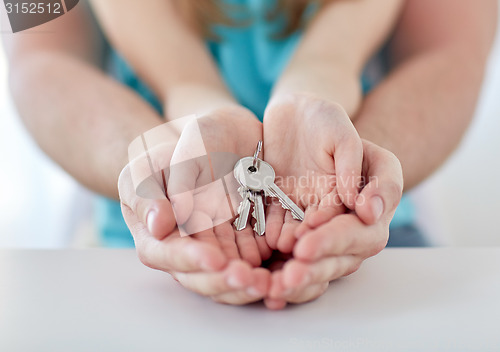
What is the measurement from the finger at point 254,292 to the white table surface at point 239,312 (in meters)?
0.02

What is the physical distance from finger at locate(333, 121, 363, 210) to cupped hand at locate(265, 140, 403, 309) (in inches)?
0.5

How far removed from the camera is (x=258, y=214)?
574mm

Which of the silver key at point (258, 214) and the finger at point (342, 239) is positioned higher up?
the finger at point (342, 239)

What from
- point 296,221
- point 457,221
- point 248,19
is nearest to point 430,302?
point 296,221

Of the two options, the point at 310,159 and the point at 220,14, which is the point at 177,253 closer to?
the point at 310,159

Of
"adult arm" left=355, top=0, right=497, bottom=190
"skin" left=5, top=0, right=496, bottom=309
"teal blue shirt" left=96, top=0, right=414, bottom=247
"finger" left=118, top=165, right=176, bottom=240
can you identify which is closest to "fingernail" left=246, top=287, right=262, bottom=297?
"finger" left=118, top=165, right=176, bottom=240

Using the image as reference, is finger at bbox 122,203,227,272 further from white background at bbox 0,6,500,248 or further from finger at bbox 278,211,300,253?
white background at bbox 0,6,500,248

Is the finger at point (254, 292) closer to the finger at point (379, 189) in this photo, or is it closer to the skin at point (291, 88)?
the finger at point (379, 189)

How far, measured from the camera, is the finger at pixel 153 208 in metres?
0.48

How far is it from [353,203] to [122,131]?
0.50 meters

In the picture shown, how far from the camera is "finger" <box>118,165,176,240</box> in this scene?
48 cm

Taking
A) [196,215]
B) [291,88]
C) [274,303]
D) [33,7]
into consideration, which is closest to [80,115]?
[33,7]

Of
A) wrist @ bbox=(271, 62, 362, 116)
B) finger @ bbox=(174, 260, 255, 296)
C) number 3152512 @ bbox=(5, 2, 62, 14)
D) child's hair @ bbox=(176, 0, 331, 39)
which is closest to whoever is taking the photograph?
finger @ bbox=(174, 260, 255, 296)

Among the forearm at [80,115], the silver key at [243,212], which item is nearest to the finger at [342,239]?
the silver key at [243,212]
